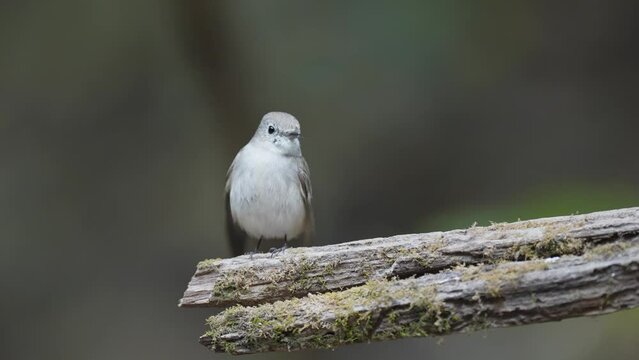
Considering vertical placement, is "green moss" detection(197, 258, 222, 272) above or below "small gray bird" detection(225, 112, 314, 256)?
below

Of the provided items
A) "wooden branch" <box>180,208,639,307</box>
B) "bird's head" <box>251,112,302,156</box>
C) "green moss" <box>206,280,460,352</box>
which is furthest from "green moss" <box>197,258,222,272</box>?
"bird's head" <box>251,112,302,156</box>

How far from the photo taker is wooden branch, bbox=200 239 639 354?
7.72ft

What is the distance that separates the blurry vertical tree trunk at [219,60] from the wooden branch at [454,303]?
2986 millimetres

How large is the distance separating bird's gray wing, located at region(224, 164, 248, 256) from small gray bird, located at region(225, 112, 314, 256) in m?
0.10

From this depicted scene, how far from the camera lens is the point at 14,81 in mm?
5891

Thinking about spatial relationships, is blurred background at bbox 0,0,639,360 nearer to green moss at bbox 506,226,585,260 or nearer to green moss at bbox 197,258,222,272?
green moss at bbox 197,258,222,272

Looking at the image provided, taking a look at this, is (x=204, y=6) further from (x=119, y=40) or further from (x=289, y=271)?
(x=289, y=271)

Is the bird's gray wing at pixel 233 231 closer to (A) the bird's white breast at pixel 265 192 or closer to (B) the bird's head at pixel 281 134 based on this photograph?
(A) the bird's white breast at pixel 265 192

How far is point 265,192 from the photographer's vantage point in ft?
13.5

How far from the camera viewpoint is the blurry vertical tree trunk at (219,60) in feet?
18.0

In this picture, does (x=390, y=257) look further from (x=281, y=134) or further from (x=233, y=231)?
(x=233, y=231)

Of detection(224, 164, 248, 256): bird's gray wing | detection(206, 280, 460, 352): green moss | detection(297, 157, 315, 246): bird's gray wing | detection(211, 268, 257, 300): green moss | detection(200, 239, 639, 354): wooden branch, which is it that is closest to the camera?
detection(200, 239, 639, 354): wooden branch

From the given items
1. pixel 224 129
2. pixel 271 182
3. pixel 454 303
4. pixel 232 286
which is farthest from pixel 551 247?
pixel 224 129

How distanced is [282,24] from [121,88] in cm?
133
